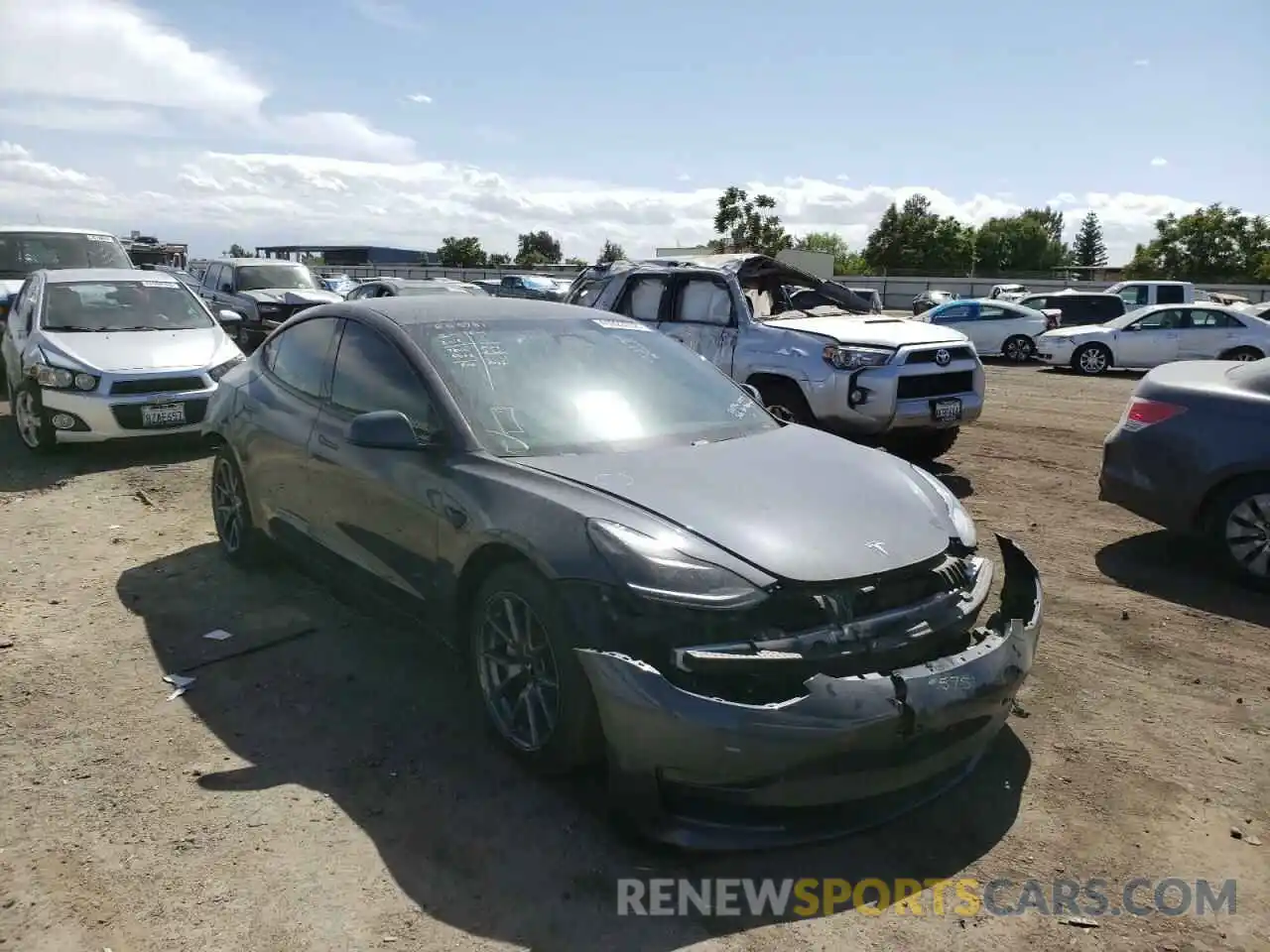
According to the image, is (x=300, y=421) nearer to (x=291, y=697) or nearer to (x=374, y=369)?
(x=374, y=369)

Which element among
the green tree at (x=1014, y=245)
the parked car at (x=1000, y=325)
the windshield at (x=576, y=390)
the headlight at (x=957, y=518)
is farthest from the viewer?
the green tree at (x=1014, y=245)

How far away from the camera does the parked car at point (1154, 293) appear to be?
2519 centimetres

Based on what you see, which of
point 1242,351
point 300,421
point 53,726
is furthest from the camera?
point 1242,351

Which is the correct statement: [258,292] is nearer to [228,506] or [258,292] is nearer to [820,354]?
[820,354]

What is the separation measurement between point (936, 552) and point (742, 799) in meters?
1.10

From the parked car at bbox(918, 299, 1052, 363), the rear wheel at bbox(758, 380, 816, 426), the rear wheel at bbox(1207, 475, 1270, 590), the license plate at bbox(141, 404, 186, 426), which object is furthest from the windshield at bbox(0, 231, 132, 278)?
the parked car at bbox(918, 299, 1052, 363)

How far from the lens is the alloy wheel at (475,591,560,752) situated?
3.26 meters

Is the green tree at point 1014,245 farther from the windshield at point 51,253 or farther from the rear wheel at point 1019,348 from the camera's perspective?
the windshield at point 51,253

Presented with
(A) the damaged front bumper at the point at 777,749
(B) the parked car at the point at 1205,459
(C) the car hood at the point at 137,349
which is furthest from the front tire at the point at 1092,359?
(A) the damaged front bumper at the point at 777,749

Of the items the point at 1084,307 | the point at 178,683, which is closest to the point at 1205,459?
the point at 178,683

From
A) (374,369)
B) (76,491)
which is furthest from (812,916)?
(76,491)

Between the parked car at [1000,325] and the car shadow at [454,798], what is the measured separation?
2005 centimetres

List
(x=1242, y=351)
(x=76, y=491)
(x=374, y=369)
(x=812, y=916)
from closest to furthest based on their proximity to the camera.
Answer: (x=812, y=916) < (x=374, y=369) < (x=76, y=491) < (x=1242, y=351)

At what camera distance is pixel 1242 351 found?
17.9 metres
